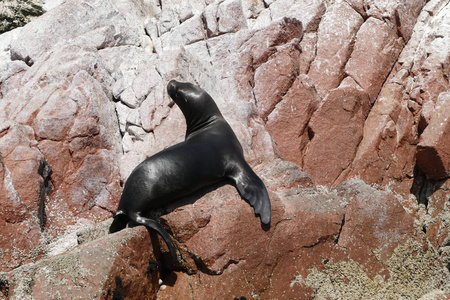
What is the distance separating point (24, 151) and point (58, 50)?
2985 mm

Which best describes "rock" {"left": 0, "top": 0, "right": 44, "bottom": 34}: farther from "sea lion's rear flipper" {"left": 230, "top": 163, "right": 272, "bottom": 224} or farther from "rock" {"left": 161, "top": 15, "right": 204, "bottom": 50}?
"sea lion's rear flipper" {"left": 230, "top": 163, "right": 272, "bottom": 224}

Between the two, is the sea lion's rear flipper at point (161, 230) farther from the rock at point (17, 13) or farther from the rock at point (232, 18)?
the rock at point (17, 13)

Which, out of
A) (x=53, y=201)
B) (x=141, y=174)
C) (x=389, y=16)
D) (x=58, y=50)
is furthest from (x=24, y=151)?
(x=389, y=16)

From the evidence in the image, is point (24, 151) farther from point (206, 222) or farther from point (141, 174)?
point (206, 222)

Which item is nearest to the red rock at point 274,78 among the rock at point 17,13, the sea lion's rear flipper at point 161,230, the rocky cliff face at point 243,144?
the rocky cliff face at point 243,144

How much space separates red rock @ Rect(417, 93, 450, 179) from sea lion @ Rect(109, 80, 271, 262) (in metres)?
3.03

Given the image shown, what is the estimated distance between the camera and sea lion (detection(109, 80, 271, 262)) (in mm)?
5672

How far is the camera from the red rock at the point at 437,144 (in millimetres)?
7305

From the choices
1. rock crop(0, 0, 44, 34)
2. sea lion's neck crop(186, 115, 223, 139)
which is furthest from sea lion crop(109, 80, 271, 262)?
rock crop(0, 0, 44, 34)

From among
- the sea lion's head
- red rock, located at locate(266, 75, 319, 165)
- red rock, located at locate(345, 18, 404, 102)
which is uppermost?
the sea lion's head

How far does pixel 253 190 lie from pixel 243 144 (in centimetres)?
209

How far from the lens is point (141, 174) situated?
232 inches

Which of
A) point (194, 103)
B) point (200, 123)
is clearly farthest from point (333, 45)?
point (200, 123)

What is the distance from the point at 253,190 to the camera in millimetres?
5742
